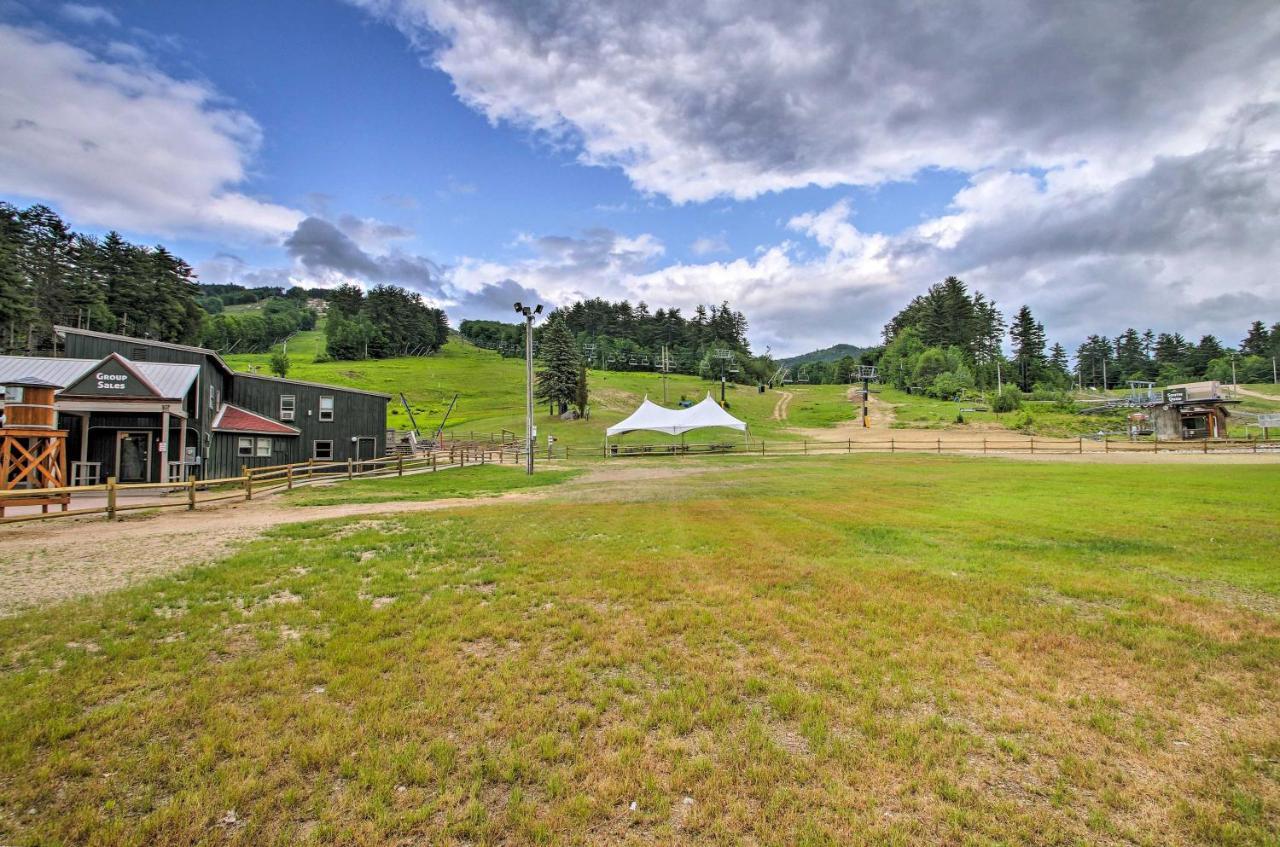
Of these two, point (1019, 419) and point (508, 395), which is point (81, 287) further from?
point (1019, 419)

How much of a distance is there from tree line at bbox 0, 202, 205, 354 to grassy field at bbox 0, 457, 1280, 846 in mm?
57770

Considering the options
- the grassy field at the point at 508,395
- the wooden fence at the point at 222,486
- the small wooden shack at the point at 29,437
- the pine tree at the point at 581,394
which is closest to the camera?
the wooden fence at the point at 222,486

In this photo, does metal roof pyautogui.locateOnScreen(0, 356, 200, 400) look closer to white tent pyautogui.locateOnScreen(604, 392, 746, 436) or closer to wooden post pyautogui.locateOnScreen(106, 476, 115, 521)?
wooden post pyautogui.locateOnScreen(106, 476, 115, 521)

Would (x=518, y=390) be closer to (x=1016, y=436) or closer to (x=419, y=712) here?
(x=1016, y=436)

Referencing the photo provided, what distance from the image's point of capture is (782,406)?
76062 mm

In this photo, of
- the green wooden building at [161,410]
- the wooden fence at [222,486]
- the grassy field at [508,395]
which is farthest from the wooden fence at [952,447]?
the green wooden building at [161,410]

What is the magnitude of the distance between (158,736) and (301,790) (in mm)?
1533

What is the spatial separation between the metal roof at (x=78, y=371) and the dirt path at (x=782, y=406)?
58292 mm

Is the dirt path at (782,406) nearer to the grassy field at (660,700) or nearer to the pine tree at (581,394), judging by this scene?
the pine tree at (581,394)

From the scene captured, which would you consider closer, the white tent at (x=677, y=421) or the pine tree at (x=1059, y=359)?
the white tent at (x=677, y=421)

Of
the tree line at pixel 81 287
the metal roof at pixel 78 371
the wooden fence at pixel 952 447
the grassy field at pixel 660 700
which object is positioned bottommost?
the grassy field at pixel 660 700

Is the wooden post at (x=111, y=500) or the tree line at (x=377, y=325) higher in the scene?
the tree line at (x=377, y=325)

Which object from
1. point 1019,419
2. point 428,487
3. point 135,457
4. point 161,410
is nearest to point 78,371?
point 161,410

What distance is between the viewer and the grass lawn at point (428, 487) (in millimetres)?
17594
